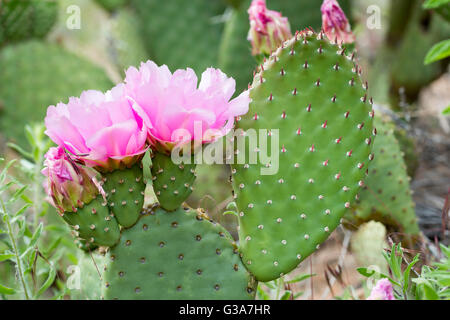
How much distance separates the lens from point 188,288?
0.82 meters

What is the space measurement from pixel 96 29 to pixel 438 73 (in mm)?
2842

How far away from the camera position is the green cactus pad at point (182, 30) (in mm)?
2477

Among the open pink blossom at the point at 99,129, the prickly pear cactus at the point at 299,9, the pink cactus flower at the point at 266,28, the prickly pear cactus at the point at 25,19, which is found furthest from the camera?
the prickly pear cactus at the point at 299,9

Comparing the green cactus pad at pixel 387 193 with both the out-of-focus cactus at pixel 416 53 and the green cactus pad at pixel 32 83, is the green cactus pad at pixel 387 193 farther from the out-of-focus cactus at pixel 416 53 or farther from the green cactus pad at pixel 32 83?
the green cactus pad at pixel 32 83

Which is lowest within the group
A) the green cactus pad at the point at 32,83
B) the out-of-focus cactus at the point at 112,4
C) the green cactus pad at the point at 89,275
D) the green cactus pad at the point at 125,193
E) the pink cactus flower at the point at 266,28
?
the green cactus pad at the point at 89,275

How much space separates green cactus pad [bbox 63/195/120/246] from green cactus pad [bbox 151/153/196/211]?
3.1 inches

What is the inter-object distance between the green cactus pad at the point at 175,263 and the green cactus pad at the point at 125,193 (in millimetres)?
24

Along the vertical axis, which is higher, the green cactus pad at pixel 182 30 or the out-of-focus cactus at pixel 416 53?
the green cactus pad at pixel 182 30

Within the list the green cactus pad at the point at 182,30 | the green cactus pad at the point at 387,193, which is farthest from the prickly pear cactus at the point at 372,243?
the green cactus pad at the point at 182,30

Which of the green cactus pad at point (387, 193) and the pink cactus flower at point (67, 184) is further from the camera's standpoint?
the green cactus pad at point (387, 193)

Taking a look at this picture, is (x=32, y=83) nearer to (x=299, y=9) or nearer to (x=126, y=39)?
(x=126, y=39)
